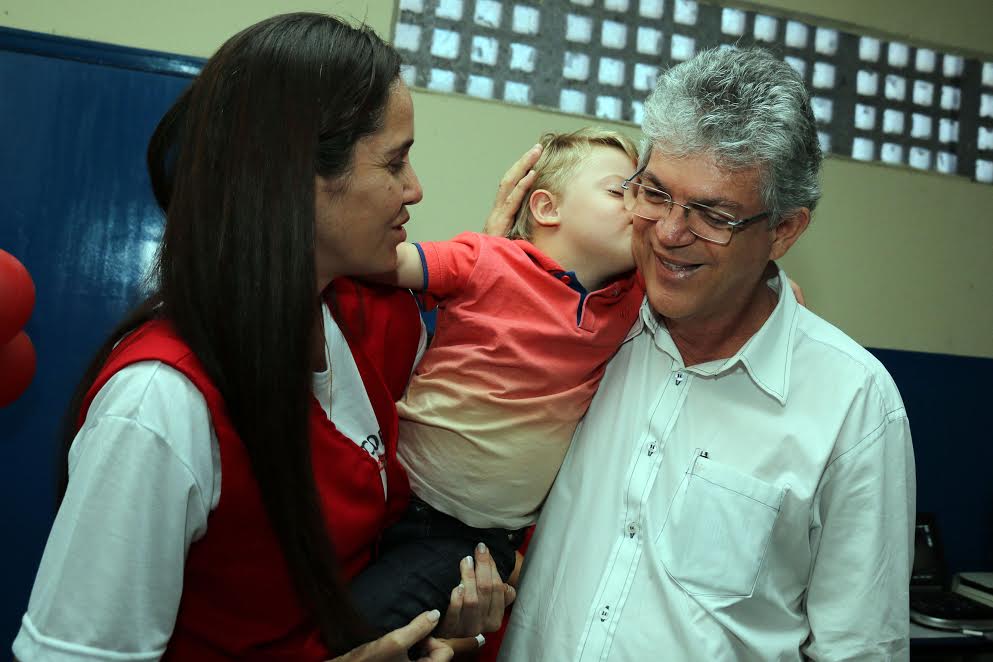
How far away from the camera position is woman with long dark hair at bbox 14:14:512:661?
1010mm

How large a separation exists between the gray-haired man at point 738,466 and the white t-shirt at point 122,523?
2.42ft

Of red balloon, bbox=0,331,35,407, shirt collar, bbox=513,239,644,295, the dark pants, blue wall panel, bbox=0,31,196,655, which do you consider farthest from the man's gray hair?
blue wall panel, bbox=0,31,196,655

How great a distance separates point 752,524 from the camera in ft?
4.58

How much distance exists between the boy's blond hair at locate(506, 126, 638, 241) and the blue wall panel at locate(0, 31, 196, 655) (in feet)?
5.11

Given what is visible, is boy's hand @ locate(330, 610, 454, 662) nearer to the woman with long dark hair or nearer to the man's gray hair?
the woman with long dark hair

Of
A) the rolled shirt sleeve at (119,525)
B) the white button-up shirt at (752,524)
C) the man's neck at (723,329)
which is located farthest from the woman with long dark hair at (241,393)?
the man's neck at (723,329)

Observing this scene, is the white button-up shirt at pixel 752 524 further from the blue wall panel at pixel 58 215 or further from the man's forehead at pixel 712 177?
the blue wall panel at pixel 58 215

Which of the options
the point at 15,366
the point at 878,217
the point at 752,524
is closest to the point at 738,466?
the point at 752,524

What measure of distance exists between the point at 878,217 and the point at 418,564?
2.81 meters

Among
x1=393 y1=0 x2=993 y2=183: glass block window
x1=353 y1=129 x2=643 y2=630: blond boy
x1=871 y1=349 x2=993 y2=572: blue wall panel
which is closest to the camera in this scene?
x1=353 y1=129 x2=643 y2=630: blond boy

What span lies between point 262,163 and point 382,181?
0.65 feet

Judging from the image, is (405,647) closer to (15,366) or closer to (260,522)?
(260,522)

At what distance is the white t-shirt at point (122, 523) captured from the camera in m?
1.00

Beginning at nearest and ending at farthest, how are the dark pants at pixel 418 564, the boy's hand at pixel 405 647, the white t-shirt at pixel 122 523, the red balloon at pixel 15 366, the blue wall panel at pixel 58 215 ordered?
the white t-shirt at pixel 122 523
the boy's hand at pixel 405 647
the dark pants at pixel 418 564
the red balloon at pixel 15 366
the blue wall panel at pixel 58 215
